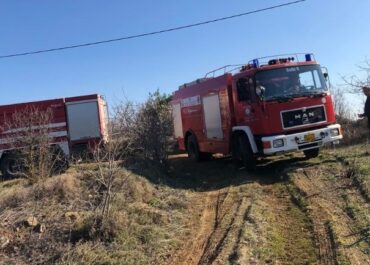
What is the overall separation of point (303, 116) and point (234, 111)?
2194mm

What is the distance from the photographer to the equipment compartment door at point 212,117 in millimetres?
15984

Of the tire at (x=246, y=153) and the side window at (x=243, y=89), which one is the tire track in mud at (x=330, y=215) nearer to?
the tire at (x=246, y=153)

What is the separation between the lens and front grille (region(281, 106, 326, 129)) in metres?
13.4

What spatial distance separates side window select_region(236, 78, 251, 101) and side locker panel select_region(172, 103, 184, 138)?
5.98 metres

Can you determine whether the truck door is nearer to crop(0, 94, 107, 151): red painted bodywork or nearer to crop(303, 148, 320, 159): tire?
crop(303, 148, 320, 159): tire

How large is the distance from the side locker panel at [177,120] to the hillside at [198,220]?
718 centimetres

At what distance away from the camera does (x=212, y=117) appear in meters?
16.5

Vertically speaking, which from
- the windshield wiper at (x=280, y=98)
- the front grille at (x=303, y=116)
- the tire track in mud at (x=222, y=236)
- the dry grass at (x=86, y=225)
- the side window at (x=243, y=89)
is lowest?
the tire track in mud at (x=222, y=236)

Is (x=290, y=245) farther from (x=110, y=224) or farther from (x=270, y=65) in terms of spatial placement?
(x=270, y=65)

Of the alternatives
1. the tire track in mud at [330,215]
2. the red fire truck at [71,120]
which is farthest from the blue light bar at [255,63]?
the red fire truck at [71,120]

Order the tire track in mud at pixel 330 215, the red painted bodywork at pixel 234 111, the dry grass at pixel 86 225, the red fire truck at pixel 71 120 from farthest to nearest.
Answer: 1. the red fire truck at pixel 71 120
2. the red painted bodywork at pixel 234 111
3. the dry grass at pixel 86 225
4. the tire track in mud at pixel 330 215

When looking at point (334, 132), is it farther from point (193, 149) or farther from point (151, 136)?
point (193, 149)

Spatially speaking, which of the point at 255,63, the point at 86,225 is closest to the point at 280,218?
the point at 86,225

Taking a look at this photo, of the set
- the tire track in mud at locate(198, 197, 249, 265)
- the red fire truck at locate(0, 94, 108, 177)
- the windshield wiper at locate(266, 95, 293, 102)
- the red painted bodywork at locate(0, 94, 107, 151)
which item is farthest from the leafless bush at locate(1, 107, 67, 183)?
the windshield wiper at locate(266, 95, 293, 102)
